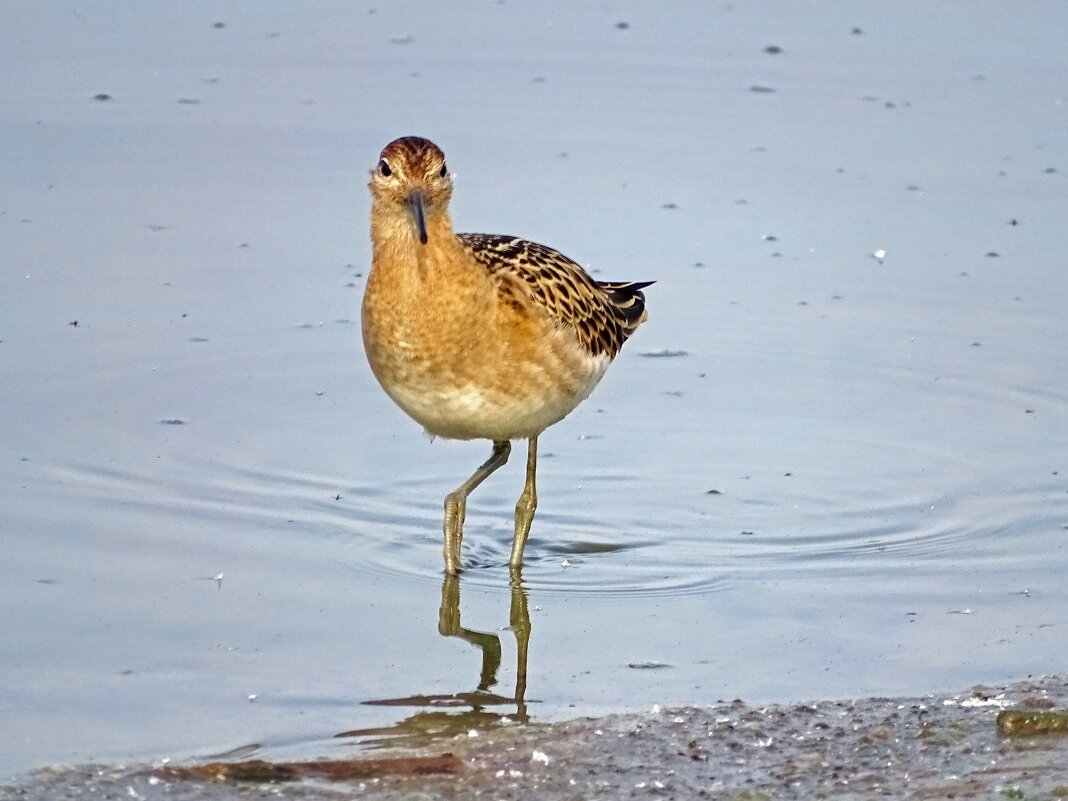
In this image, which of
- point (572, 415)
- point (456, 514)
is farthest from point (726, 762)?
point (572, 415)

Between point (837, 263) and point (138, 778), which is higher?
point (837, 263)

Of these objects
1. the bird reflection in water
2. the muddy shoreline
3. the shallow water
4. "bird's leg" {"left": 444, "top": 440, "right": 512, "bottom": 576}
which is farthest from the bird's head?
the muddy shoreline

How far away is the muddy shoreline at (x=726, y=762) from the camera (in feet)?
18.0

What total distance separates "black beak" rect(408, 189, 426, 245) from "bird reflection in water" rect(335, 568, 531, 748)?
4.44ft

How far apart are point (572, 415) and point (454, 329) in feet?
6.71

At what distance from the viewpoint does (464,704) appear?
6.35m

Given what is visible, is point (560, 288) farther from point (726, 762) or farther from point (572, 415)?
point (726, 762)

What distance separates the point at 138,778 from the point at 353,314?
493 centimetres

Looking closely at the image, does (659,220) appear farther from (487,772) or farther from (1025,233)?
(487,772)

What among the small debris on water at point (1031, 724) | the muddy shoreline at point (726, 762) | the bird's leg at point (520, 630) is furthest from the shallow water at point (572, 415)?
the small debris on water at point (1031, 724)

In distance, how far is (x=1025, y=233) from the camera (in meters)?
11.1

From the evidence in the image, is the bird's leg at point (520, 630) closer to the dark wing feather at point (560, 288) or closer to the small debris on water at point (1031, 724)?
the dark wing feather at point (560, 288)

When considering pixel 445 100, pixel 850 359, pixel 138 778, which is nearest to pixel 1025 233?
pixel 850 359

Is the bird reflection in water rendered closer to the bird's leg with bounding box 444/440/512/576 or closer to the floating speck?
the bird's leg with bounding box 444/440/512/576
